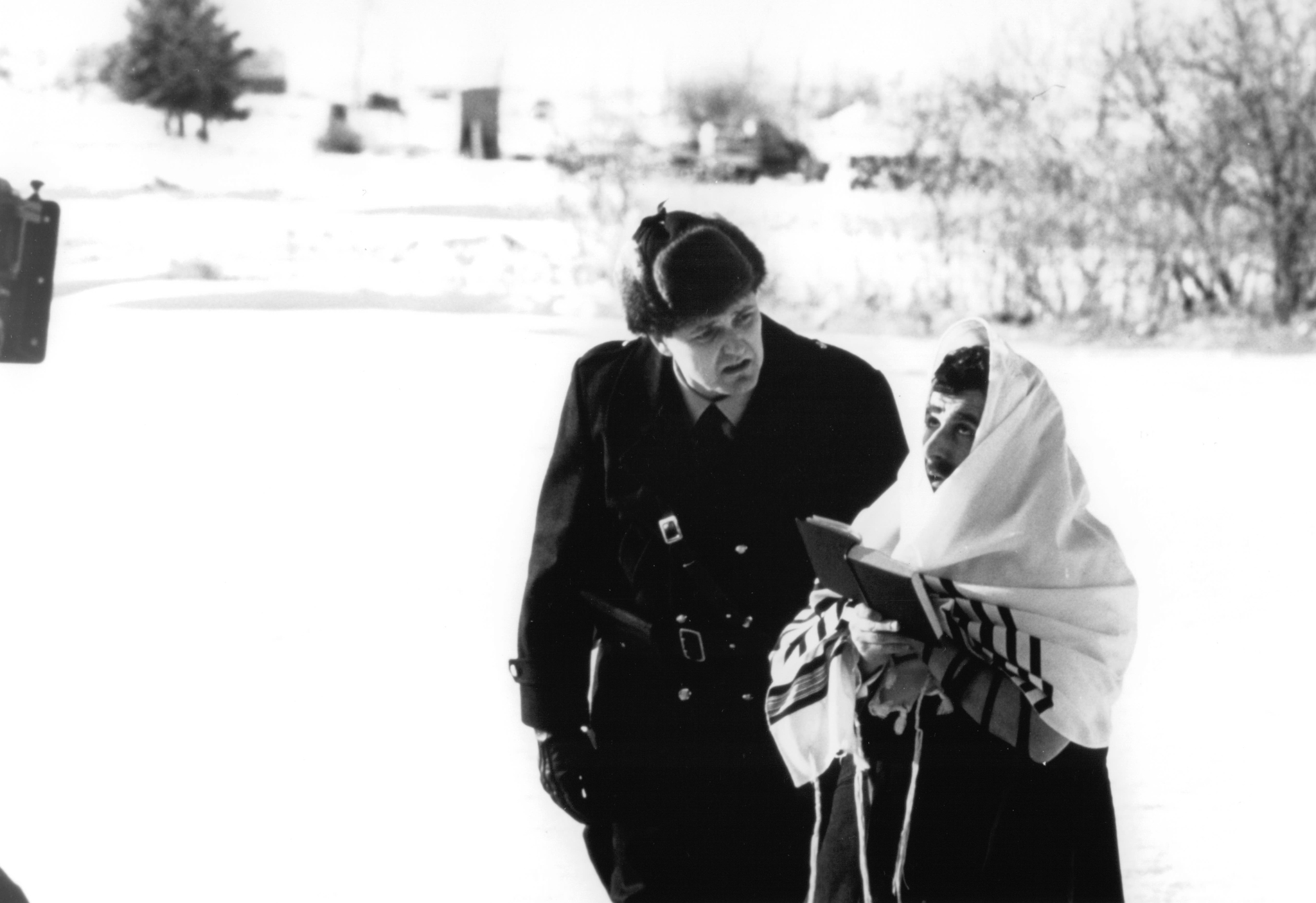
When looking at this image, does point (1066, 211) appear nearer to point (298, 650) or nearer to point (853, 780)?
point (853, 780)

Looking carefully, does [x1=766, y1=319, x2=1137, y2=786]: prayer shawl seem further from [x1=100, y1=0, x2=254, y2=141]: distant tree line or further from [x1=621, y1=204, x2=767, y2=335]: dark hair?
[x1=100, y1=0, x2=254, y2=141]: distant tree line

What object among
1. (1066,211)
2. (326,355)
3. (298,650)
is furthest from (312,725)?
Result: (1066,211)

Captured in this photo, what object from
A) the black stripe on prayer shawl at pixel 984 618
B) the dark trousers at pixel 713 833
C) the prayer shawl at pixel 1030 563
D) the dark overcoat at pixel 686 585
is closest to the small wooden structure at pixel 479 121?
the dark overcoat at pixel 686 585

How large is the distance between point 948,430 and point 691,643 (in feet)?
2.05

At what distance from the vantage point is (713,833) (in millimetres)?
2596

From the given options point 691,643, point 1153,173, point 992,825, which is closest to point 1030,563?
point 992,825

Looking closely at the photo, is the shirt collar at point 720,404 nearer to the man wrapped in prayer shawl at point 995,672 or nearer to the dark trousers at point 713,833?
the man wrapped in prayer shawl at point 995,672

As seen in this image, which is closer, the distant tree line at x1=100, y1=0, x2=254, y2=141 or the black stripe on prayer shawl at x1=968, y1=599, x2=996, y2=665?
the black stripe on prayer shawl at x1=968, y1=599, x2=996, y2=665

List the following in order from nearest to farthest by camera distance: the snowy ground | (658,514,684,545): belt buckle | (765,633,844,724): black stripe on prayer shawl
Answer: (765,633,844,724): black stripe on prayer shawl < (658,514,684,545): belt buckle < the snowy ground

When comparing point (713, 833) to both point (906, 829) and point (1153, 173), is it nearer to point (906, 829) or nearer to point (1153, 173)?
point (906, 829)

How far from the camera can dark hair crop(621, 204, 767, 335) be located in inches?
92.4

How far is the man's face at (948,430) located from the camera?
207cm

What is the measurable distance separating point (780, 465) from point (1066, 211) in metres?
1.33

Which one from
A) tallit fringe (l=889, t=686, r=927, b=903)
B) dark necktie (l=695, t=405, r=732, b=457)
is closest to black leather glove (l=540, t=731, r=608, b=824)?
dark necktie (l=695, t=405, r=732, b=457)
